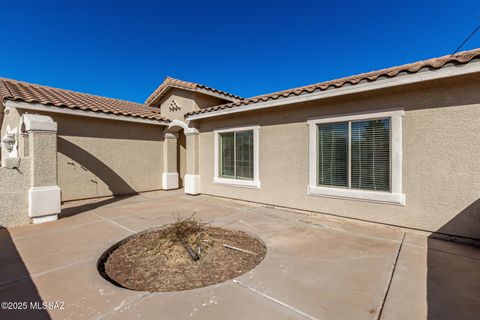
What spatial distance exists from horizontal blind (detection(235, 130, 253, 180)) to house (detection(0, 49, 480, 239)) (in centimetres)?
4

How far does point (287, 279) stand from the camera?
136 inches

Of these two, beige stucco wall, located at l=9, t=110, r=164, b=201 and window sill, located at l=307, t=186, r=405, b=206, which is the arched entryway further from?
window sill, located at l=307, t=186, r=405, b=206

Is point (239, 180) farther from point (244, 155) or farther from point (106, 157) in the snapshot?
point (106, 157)

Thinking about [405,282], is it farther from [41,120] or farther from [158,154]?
[158,154]

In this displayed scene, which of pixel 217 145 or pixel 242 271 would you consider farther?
pixel 217 145

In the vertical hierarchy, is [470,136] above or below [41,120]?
below

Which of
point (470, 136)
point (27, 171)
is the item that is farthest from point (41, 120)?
point (470, 136)

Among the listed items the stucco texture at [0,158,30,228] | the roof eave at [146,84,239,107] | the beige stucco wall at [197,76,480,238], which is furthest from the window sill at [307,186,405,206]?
the stucco texture at [0,158,30,228]

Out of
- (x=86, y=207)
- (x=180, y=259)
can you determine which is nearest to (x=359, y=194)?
(x=180, y=259)

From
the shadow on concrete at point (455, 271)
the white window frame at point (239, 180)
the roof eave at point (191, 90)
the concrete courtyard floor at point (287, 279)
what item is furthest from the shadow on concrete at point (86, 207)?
the shadow on concrete at point (455, 271)

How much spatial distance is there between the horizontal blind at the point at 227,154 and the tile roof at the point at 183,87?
279 centimetres

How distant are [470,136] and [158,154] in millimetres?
12199

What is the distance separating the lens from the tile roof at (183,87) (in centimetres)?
1061

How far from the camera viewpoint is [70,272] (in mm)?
3709
